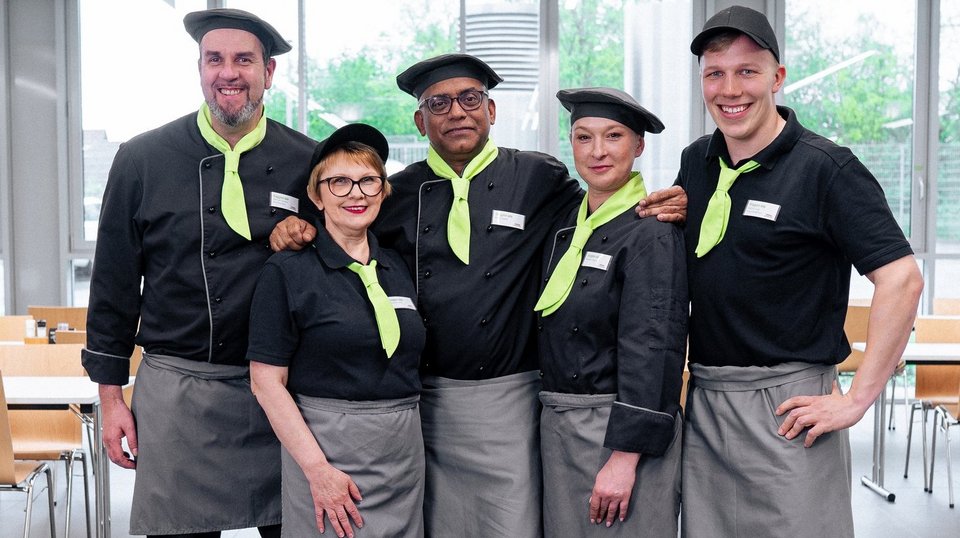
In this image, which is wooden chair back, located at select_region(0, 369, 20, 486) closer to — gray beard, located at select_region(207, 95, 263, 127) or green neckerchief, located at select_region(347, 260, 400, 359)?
gray beard, located at select_region(207, 95, 263, 127)

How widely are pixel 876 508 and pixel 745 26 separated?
3.41 m

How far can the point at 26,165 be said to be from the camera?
753 cm

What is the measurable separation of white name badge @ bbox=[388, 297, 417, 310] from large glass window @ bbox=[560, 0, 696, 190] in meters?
5.52

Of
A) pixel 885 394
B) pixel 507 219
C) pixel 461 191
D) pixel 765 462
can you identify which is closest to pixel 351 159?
pixel 461 191

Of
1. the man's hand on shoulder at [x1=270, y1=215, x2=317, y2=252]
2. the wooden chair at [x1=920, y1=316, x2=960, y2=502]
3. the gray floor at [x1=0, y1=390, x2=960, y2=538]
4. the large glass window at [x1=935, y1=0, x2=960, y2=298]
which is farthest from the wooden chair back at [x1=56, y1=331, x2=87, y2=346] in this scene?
the large glass window at [x1=935, y1=0, x2=960, y2=298]

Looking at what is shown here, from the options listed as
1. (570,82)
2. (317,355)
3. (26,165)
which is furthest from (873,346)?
(26,165)

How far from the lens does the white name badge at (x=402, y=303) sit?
2242 millimetres

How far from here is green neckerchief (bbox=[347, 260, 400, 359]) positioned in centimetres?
215

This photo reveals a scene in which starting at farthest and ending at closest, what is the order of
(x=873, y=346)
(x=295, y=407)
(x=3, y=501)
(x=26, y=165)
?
1. (x=26, y=165)
2. (x=3, y=501)
3. (x=295, y=407)
4. (x=873, y=346)

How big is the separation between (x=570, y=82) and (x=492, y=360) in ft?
18.4

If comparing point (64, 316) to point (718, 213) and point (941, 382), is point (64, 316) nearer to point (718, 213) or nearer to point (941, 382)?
point (718, 213)

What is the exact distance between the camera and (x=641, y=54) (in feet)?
Result: 25.0

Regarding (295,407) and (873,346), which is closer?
(873,346)

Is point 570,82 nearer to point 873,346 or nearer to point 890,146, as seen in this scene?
point 890,146
